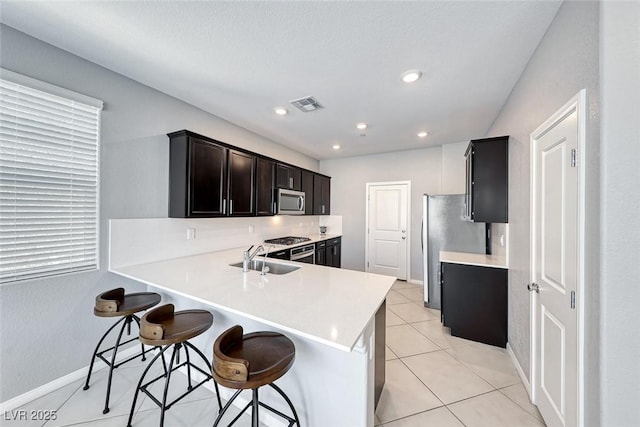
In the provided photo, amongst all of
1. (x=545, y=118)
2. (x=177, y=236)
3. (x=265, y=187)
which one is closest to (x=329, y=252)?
(x=265, y=187)

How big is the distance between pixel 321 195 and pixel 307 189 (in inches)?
24.8

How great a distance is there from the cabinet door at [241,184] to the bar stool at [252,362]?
190cm

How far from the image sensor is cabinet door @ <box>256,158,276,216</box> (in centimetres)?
338

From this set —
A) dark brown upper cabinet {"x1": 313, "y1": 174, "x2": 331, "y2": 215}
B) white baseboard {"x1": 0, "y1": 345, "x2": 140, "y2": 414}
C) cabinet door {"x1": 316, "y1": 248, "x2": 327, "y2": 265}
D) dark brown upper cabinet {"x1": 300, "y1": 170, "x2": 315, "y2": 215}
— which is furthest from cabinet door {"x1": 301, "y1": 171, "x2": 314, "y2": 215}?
white baseboard {"x1": 0, "y1": 345, "x2": 140, "y2": 414}

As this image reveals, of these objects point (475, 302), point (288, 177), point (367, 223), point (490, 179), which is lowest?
point (475, 302)

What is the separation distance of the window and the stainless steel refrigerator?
3.84m

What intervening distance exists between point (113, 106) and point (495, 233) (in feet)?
14.1

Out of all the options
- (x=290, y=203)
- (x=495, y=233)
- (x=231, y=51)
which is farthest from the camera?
(x=290, y=203)

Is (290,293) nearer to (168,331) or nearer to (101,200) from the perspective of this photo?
(168,331)

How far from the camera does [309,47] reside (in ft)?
5.80

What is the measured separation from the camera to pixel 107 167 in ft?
6.93
